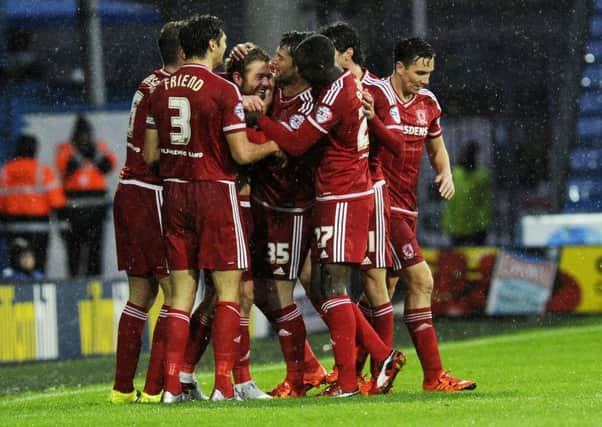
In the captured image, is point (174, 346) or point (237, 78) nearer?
point (174, 346)

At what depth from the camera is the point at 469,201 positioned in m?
20.7

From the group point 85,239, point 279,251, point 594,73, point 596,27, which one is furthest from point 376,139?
point 596,27

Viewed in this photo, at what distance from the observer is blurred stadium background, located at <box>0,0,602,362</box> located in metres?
14.6

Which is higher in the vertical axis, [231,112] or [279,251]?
[231,112]

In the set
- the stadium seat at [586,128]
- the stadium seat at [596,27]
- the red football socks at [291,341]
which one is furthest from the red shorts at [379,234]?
the stadium seat at [596,27]

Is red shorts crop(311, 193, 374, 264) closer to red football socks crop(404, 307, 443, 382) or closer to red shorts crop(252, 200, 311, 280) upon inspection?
red shorts crop(252, 200, 311, 280)

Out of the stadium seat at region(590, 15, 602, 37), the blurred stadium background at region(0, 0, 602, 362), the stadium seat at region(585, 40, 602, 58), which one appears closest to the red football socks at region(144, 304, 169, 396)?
the blurred stadium background at region(0, 0, 602, 362)

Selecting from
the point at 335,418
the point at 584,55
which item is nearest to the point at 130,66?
the point at 584,55

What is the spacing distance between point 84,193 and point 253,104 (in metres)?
9.45

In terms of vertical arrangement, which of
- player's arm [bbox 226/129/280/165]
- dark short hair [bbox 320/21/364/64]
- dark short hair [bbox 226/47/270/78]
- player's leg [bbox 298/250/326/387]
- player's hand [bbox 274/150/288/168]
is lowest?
player's leg [bbox 298/250/326/387]

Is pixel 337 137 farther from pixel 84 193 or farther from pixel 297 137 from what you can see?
pixel 84 193

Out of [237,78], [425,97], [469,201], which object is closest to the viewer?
[237,78]

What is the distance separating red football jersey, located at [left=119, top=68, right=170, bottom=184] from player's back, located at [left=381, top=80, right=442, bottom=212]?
1.40m

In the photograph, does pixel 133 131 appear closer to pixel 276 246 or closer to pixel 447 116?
pixel 276 246
